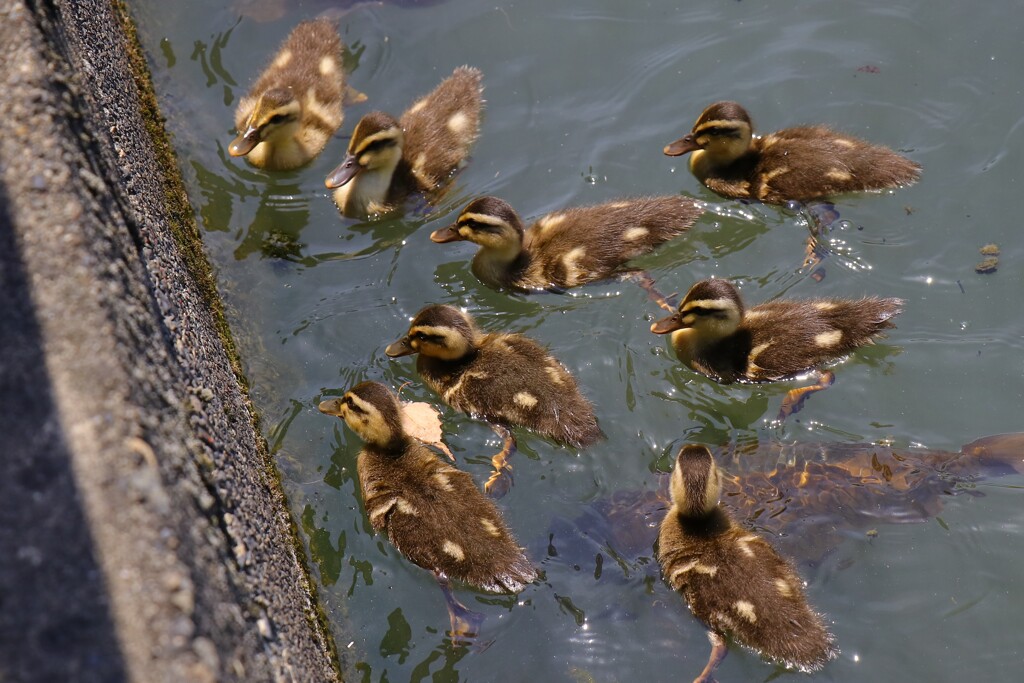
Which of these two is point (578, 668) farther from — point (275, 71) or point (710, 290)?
point (275, 71)

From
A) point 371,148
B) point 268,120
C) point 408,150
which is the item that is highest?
point 268,120

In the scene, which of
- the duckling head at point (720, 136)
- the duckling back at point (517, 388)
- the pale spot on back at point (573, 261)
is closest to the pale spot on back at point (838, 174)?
the duckling head at point (720, 136)

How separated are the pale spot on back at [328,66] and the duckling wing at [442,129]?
1.62ft

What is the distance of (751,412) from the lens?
13.2 ft

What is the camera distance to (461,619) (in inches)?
132

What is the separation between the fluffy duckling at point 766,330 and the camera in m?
3.99

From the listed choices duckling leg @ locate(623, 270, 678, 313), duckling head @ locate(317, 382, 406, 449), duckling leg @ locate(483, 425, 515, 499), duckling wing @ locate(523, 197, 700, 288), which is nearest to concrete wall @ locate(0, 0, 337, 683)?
duckling head @ locate(317, 382, 406, 449)

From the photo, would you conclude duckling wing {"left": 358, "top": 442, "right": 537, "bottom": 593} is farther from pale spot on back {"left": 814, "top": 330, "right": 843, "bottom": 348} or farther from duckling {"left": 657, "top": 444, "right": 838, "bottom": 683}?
pale spot on back {"left": 814, "top": 330, "right": 843, "bottom": 348}

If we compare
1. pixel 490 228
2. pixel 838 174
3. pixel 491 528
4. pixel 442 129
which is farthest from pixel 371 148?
A: pixel 838 174

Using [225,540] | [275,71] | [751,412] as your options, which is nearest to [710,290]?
[751,412]

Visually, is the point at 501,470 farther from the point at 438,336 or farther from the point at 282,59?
the point at 282,59

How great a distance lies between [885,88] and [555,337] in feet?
7.72

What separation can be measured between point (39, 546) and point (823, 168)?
3817 mm

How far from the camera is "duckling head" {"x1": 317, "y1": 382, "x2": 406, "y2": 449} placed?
3709 millimetres
